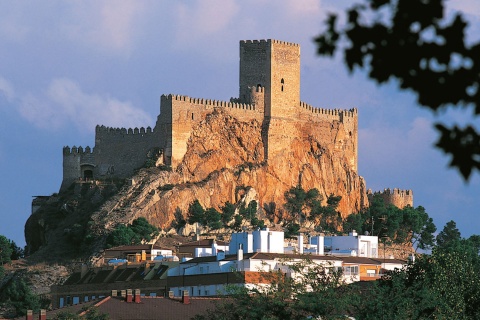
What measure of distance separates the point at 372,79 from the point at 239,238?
265 ft

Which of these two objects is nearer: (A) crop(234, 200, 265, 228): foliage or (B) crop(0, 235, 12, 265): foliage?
(B) crop(0, 235, 12, 265): foliage

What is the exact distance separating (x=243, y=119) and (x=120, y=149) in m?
10.1

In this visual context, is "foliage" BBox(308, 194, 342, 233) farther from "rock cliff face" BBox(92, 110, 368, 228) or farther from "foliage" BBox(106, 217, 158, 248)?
"foliage" BBox(106, 217, 158, 248)

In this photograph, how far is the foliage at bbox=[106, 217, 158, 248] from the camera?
100 metres

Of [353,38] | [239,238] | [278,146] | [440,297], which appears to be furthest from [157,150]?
[353,38]

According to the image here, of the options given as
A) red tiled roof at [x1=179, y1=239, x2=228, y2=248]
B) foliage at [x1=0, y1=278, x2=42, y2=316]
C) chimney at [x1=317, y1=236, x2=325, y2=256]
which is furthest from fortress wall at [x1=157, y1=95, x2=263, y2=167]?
chimney at [x1=317, y1=236, x2=325, y2=256]

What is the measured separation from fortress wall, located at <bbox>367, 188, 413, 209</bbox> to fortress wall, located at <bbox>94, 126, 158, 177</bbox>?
25273 mm

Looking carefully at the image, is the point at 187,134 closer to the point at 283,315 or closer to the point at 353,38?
the point at 283,315

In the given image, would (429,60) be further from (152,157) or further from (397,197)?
(397,197)

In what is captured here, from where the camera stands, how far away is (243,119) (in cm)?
10781

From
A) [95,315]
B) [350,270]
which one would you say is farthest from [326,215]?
[95,315]

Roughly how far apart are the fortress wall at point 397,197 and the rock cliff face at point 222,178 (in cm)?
617

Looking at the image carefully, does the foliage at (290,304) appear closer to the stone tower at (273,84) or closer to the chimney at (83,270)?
the chimney at (83,270)

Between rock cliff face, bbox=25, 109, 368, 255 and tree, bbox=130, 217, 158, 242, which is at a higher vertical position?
rock cliff face, bbox=25, 109, 368, 255
